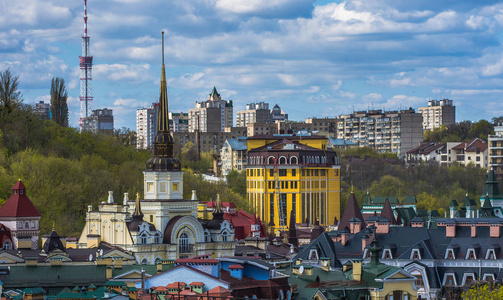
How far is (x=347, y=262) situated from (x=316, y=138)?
210 feet

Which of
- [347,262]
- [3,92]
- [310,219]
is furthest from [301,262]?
[310,219]

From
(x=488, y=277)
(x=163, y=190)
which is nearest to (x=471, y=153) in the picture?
(x=163, y=190)

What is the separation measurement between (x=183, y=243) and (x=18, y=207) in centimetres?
1020

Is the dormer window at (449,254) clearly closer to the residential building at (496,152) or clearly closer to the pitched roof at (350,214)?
the pitched roof at (350,214)

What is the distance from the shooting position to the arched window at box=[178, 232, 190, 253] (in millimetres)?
78438

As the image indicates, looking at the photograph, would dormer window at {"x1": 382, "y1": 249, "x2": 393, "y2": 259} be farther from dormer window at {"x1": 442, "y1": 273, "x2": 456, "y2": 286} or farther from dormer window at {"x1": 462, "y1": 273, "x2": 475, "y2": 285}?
dormer window at {"x1": 462, "y1": 273, "x2": 475, "y2": 285}

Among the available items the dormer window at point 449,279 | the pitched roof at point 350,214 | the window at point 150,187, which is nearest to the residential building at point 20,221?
the window at point 150,187

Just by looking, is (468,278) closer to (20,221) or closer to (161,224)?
(161,224)

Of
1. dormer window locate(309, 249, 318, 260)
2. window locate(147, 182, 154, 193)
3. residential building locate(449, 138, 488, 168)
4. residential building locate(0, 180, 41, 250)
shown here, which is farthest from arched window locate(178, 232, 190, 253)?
residential building locate(449, 138, 488, 168)

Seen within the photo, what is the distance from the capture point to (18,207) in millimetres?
78438

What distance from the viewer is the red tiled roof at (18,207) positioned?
3074 inches

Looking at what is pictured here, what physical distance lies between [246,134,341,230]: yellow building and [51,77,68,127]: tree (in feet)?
66.0

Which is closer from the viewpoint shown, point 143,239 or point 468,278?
point 468,278

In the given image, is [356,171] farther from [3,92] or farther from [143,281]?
[143,281]
